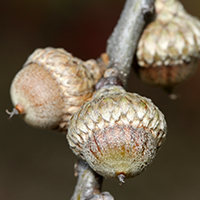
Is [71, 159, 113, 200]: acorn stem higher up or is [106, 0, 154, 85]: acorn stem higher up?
[106, 0, 154, 85]: acorn stem

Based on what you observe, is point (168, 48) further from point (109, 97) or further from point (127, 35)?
point (109, 97)

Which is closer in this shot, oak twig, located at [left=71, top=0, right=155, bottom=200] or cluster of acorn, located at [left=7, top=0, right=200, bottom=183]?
cluster of acorn, located at [left=7, top=0, right=200, bottom=183]

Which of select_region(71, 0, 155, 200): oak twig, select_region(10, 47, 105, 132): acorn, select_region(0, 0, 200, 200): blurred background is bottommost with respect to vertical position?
select_region(0, 0, 200, 200): blurred background

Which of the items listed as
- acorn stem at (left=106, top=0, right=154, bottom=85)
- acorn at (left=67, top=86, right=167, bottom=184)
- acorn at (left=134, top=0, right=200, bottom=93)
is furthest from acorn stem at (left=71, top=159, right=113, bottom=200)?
acorn at (left=134, top=0, right=200, bottom=93)

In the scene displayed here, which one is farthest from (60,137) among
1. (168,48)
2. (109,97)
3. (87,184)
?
(109,97)

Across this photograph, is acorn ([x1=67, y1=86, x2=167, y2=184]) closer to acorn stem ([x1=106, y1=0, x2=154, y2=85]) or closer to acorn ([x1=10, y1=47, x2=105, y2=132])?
acorn ([x1=10, y1=47, x2=105, y2=132])

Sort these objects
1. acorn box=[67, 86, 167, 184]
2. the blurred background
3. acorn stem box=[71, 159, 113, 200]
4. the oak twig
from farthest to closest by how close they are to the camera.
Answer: the blurred background < the oak twig < acorn stem box=[71, 159, 113, 200] < acorn box=[67, 86, 167, 184]

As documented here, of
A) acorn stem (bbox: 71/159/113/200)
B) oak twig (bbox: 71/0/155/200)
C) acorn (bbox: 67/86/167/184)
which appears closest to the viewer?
acorn (bbox: 67/86/167/184)
